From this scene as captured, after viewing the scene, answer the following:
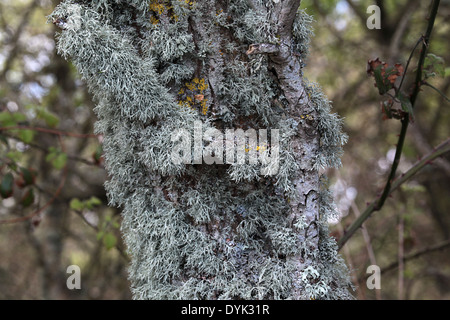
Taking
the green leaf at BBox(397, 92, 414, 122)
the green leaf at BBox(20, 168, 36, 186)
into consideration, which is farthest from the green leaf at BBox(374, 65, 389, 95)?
the green leaf at BBox(20, 168, 36, 186)

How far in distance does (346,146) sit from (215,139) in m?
2.30

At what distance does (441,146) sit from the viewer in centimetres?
118

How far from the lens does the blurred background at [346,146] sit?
7.97 ft

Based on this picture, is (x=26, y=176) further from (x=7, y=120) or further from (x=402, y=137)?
(x=402, y=137)

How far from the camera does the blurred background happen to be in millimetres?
2430

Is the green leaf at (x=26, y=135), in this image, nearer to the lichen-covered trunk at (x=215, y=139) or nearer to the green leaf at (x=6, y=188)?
Answer: the green leaf at (x=6, y=188)

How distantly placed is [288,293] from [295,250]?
0.09 meters

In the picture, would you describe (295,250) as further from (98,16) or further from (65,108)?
(65,108)

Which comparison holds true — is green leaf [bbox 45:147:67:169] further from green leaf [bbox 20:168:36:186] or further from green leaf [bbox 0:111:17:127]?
green leaf [bbox 0:111:17:127]

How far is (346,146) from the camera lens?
2.86 meters

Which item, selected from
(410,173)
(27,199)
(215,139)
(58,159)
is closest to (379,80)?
(410,173)

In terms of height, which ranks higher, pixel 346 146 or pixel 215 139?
pixel 346 146

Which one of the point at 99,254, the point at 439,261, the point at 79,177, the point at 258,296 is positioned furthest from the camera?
the point at 439,261
